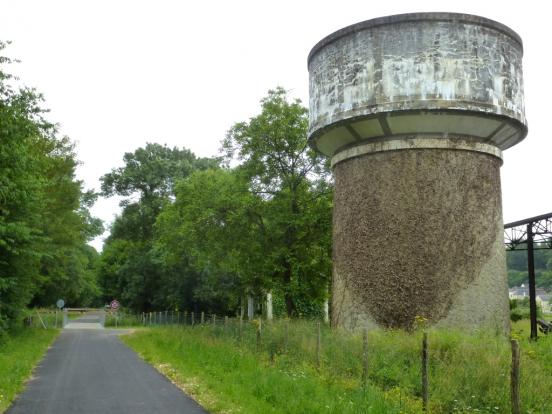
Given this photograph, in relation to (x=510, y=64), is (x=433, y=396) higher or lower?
lower

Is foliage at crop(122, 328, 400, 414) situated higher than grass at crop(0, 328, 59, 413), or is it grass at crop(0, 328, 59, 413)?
foliage at crop(122, 328, 400, 414)

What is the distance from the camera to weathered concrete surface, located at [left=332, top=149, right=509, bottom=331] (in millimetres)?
12766

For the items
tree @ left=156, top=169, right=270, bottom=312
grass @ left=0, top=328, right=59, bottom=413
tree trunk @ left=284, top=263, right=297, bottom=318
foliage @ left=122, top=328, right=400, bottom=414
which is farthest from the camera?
tree @ left=156, top=169, right=270, bottom=312

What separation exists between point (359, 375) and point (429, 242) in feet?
12.7

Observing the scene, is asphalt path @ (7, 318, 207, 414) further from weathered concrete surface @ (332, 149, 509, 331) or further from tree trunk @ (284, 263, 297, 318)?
tree trunk @ (284, 263, 297, 318)

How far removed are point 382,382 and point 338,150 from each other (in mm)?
6827

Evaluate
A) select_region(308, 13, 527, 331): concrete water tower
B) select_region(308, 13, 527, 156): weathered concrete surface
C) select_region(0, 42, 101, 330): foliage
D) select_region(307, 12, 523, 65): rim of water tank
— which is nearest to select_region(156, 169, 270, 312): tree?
select_region(0, 42, 101, 330): foliage

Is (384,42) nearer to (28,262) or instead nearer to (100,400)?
(100,400)

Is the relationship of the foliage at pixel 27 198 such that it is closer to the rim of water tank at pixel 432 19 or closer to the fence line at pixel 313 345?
the fence line at pixel 313 345

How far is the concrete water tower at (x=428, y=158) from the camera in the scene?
12.7 m

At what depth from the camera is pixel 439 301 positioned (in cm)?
1271

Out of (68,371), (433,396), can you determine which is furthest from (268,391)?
(68,371)

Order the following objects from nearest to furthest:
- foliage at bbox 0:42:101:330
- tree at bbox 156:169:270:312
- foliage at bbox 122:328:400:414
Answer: foliage at bbox 122:328:400:414 → foliage at bbox 0:42:101:330 → tree at bbox 156:169:270:312

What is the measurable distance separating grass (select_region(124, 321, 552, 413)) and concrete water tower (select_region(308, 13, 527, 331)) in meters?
1.05
